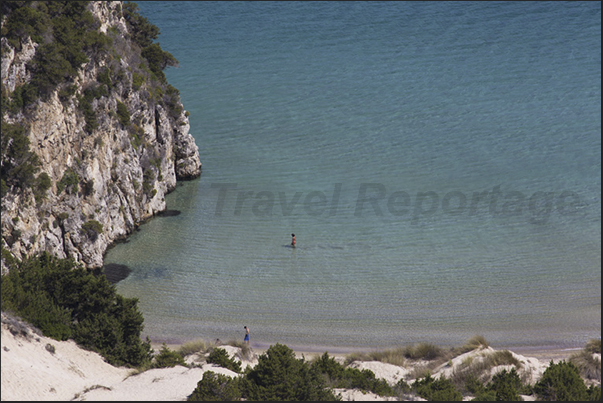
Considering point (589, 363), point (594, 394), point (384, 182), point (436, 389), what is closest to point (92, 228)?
point (436, 389)

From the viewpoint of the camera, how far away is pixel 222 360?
1047 inches

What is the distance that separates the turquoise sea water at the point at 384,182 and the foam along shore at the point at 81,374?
19.0 feet

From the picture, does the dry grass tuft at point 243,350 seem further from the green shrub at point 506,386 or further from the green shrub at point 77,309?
the green shrub at point 506,386

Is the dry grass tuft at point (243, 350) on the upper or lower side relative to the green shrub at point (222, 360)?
upper

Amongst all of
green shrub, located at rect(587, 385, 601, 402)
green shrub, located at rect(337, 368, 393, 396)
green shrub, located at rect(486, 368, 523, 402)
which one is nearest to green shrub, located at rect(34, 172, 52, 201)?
green shrub, located at rect(337, 368, 393, 396)

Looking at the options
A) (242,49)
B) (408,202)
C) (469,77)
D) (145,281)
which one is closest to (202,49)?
(242,49)

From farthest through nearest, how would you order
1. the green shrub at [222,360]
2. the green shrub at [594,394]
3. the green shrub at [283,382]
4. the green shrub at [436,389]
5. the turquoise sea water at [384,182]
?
the turquoise sea water at [384,182] → the green shrub at [222,360] → the green shrub at [594,394] → the green shrub at [436,389] → the green shrub at [283,382]

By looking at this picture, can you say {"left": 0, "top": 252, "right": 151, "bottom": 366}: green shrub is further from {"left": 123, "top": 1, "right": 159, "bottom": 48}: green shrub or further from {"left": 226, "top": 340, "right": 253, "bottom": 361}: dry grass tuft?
{"left": 123, "top": 1, "right": 159, "bottom": 48}: green shrub

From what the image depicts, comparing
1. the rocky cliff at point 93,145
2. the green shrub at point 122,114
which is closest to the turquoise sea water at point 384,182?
the rocky cliff at point 93,145

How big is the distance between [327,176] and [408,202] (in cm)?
715

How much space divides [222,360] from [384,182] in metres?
25.1

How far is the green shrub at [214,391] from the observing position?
2198 centimetres

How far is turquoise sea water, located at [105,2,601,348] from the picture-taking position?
34062 mm

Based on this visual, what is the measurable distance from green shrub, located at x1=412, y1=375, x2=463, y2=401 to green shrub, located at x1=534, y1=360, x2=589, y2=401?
310cm
